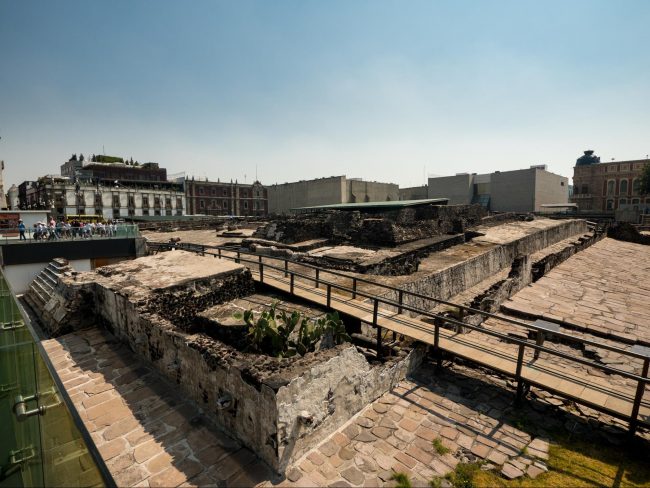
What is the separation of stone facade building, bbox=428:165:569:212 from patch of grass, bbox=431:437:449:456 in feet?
158

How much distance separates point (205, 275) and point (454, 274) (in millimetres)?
8931

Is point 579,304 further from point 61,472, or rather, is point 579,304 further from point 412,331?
point 61,472

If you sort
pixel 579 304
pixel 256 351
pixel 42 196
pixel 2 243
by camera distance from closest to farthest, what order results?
pixel 256 351 → pixel 579 304 → pixel 2 243 → pixel 42 196

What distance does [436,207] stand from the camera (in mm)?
21828

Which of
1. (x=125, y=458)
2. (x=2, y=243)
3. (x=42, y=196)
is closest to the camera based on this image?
(x=125, y=458)

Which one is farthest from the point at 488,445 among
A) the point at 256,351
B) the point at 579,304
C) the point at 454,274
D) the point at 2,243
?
the point at 2,243

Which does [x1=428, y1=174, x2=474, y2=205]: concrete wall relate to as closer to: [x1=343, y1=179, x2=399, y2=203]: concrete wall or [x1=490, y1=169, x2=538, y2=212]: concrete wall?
[x1=490, y1=169, x2=538, y2=212]: concrete wall

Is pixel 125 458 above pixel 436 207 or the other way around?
the other way around

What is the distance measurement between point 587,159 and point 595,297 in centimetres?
6470

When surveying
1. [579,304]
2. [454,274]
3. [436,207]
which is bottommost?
[579,304]

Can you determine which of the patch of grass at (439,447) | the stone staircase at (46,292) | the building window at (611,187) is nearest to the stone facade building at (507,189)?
the building window at (611,187)

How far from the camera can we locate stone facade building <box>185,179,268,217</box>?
2480 inches

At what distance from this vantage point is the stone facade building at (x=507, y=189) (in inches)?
1790

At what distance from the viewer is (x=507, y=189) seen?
47.4 m
